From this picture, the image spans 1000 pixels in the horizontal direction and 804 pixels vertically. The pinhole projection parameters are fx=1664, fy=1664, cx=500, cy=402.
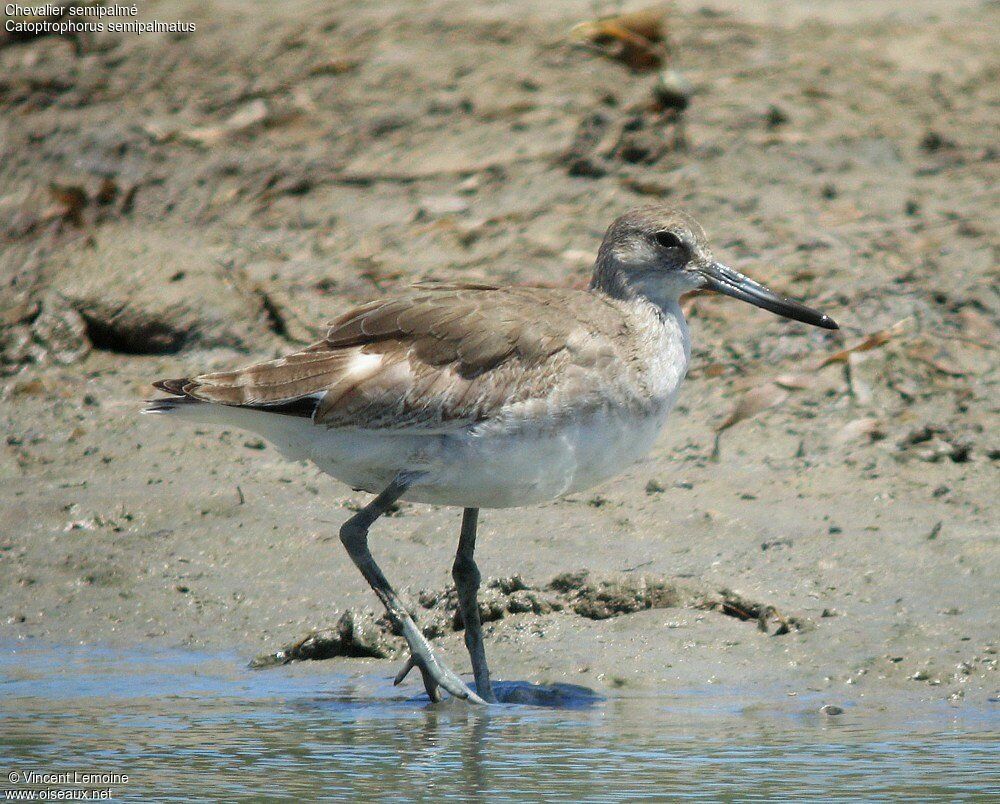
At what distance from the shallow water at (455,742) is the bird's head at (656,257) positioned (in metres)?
1.63

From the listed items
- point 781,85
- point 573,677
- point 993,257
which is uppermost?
point 781,85

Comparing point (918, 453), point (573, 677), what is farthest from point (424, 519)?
point (918, 453)

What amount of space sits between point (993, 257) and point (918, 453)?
1973mm

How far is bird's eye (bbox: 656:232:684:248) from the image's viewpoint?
21.9 feet

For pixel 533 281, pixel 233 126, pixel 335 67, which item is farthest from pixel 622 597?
pixel 335 67

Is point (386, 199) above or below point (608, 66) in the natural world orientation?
below

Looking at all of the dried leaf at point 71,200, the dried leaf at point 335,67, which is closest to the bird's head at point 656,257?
the dried leaf at point 71,200

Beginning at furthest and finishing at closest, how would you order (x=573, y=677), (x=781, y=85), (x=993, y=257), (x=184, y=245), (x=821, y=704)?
(x=781, y=85)
(x=184, y=245)
(x=993, y=257)
(x=573, y=677)
(x=821, y=704)

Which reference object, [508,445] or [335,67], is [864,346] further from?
[335,67]

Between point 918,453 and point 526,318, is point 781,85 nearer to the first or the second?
point 918,453

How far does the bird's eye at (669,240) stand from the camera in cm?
668

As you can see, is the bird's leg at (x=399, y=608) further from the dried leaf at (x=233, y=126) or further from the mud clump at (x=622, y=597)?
the dried leaf at (x=233, y=126)

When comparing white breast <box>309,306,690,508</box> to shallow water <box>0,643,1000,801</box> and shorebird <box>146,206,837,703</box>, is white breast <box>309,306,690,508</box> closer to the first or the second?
shorebird <box>146,206,837,703</box>

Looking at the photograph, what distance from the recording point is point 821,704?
5.89m
